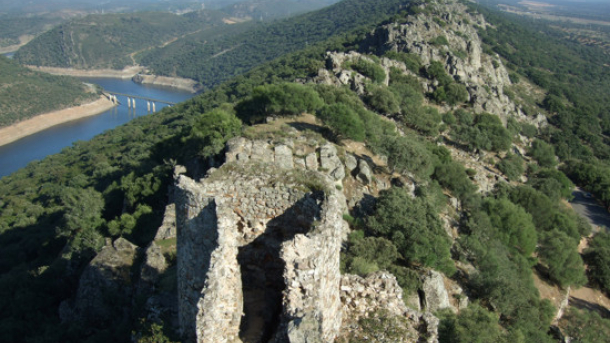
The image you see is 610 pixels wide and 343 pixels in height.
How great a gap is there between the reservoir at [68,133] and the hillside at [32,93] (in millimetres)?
7413

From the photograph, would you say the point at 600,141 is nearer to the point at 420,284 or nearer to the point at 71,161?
the point at 420,284

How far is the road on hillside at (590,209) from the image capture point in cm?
3784

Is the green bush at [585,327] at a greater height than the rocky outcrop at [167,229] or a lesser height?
lesser

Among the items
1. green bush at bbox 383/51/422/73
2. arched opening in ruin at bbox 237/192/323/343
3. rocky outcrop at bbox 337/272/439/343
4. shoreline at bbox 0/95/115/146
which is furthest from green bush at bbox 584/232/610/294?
shoreline at bbox 0/95/115/146

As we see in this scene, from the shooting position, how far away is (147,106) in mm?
115312

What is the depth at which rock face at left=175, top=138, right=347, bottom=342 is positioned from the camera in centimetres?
583

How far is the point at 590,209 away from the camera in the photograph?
4009 centimetres

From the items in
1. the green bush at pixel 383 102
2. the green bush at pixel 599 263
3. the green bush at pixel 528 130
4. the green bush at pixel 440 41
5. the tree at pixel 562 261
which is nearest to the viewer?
the tree at pixel 562 261

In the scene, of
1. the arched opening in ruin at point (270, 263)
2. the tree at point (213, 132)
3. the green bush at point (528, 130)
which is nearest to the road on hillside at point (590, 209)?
the green bush at point (528, 130)

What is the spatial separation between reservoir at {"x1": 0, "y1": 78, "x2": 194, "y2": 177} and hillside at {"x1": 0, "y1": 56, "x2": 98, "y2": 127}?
7413 mm

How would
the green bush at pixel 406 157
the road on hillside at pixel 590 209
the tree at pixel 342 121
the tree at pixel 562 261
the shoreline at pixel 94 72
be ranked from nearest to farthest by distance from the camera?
the green bush at pixel 406 157 → the tree at pixel 342 121 → the tree at pixel 562 261 → the road on hillside at pixel 590 209 → the shoreline at pixel 94 72

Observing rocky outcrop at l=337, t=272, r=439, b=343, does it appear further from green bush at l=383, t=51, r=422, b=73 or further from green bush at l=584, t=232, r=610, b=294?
green bush at l=383, t=51, r=422, b=73

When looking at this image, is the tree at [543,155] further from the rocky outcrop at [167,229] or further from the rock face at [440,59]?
the rocky outcrop at [167,229]

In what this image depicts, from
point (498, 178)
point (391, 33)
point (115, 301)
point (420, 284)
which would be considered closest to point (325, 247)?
point (420, 284)
